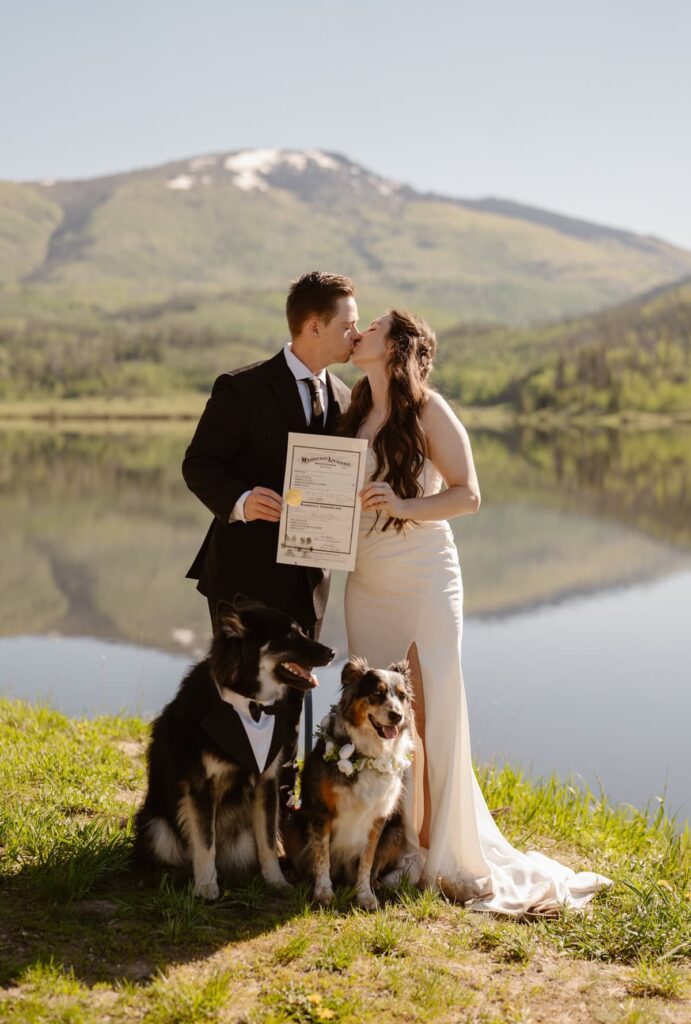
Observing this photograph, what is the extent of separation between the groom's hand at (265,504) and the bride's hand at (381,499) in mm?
470

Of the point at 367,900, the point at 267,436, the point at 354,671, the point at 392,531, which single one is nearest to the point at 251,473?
the point at 267,436

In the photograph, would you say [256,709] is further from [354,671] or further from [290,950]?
[290,950]

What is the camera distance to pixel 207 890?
5461 mm

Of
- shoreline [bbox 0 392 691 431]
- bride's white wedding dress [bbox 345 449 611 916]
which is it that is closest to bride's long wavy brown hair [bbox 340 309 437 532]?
A: bride's white wedding dress [bbox 345 449 611 916]

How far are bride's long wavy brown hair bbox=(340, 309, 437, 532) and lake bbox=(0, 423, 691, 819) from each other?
5.32 metres

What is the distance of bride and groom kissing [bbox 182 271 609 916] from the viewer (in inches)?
229

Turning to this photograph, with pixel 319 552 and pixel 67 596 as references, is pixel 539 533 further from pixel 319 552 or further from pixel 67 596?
pixel 319 552

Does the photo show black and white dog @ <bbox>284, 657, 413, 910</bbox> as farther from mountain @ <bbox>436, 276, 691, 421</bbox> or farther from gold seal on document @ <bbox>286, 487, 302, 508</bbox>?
mountain @ <bbox>436, 276, 691, 421</bbox>

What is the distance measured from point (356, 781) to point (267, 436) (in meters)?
2.01

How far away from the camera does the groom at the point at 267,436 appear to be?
19.2ft

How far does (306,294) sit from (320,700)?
279 inches

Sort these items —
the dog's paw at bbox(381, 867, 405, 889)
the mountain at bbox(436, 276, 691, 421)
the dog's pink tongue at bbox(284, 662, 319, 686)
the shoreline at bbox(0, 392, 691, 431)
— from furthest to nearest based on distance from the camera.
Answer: the mountain at bbox(436, 276, 691, 421)
the shoreline at bbox(0, 392, 691, 431)
the dog's paw at bbox(381, 867, 405, 889)
the dog's pink tongue at bbox(284, 662, 319, 686)

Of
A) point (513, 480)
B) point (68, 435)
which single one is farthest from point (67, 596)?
point (68, 435)

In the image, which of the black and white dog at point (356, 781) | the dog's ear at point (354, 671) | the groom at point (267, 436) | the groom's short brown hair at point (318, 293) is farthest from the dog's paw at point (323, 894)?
the groom's short brown hair at point (318, 293)
